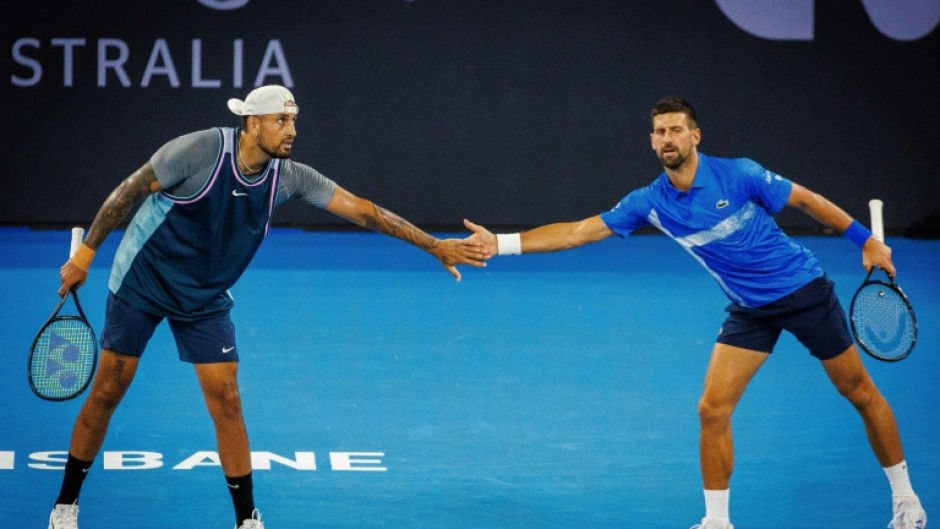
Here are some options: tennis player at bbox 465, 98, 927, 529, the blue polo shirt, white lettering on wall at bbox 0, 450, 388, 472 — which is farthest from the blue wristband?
white lettering on wall at bbox 0, 450, 388, 472

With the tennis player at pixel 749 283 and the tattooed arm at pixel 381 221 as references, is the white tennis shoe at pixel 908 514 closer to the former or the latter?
the tennis player at pixel 749 283

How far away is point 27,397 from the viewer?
321 inches

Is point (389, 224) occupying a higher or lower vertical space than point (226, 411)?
higher

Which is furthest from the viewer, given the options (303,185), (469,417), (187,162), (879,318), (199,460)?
(469,417)

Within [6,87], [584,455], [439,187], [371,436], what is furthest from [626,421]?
[6,87]

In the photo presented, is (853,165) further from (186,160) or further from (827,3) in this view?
(186,160)

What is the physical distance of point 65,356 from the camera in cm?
592

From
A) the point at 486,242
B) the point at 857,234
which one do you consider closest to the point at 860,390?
the point at 857,234

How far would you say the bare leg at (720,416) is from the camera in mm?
5844

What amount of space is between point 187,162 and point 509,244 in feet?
5.30

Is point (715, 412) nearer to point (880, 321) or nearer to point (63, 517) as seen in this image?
point (880, 321)

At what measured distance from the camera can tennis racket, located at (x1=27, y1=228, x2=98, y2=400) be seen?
5.84 m

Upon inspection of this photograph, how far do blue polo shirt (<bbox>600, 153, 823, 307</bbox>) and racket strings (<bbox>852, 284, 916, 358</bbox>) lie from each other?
42 cm

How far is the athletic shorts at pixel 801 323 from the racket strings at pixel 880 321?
13.7 inches
